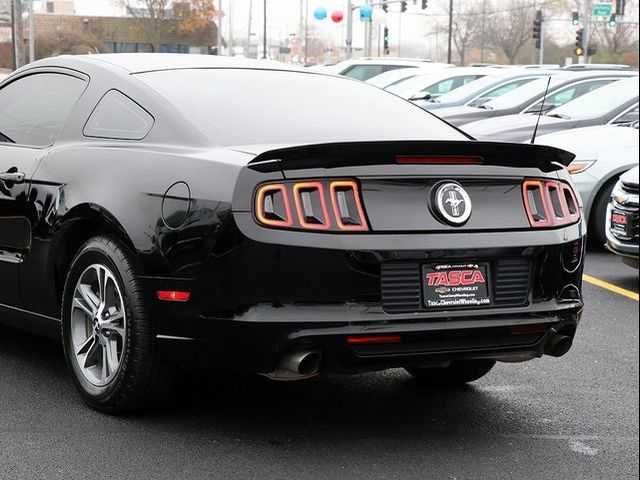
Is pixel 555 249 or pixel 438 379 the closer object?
pixel 555 249

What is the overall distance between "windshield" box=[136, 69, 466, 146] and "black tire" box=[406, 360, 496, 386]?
1000mm

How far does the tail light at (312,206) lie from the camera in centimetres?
400

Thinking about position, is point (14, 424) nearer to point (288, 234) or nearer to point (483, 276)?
point (288, 234)

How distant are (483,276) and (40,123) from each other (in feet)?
7.50

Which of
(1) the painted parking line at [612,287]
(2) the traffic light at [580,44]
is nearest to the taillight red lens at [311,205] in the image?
(1) the painted parking line at [612,287]

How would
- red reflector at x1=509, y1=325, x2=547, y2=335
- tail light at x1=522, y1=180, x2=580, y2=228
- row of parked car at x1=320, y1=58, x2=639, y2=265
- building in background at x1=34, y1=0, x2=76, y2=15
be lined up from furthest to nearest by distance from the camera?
building in background at x1=34, y1=0, x2=76, y2=15
row of parked car at x1=320, y1=58, x2=639, y2=265
tail light at x1=522, y1=180, x2=580, y2=228
red reflector at x1=509, y1=325, x2=547, y2=335

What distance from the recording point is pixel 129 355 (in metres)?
4.36

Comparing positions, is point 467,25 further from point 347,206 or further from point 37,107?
point 347,206

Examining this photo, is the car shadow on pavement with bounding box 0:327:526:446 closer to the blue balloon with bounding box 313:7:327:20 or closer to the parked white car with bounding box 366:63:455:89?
the parked white car with bounding box 366:63:455:89

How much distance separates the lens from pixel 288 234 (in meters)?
3.98

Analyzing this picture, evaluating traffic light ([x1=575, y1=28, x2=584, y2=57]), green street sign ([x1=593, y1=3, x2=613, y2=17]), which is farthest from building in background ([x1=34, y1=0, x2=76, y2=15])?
green street sign ([x1=593, y1=3, x2=613, y2=17])

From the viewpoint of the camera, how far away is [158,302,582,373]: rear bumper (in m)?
3.98

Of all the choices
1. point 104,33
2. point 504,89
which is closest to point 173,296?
point 504,89

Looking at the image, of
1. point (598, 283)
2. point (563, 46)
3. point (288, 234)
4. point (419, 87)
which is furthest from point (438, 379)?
point (563, 46)
